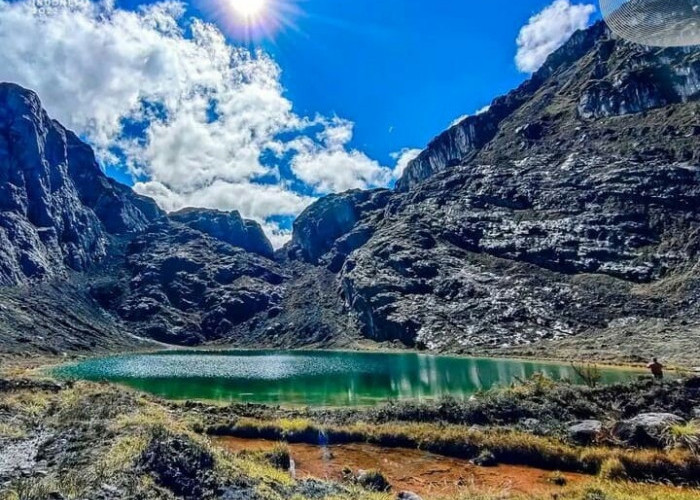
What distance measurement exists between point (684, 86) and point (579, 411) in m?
205

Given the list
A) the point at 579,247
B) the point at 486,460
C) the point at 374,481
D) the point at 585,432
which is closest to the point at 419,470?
the point at 486,460

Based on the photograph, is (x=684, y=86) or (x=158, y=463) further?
(x=684, y=86)

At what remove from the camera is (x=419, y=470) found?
63.3 ft

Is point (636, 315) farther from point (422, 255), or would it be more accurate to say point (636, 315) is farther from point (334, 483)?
point (334, 483)

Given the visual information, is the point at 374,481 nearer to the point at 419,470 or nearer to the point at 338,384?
the point at 419,470

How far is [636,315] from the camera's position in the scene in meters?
116

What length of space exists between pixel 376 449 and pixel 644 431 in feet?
39.3

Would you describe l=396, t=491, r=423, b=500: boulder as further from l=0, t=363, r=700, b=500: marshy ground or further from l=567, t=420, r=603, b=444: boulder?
l=567, t=420, r=603, b=444: boulder

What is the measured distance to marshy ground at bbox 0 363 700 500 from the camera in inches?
496

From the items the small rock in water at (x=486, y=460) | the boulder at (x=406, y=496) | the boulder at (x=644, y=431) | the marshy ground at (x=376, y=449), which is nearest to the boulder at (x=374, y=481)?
the marshy ground at (x=376, y=449)

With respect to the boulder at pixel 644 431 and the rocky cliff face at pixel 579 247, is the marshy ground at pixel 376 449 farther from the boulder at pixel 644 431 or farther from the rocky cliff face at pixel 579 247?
the rocky cliff face at pixel 579 247

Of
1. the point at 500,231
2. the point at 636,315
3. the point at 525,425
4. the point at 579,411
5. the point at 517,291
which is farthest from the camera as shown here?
the point at 500,231

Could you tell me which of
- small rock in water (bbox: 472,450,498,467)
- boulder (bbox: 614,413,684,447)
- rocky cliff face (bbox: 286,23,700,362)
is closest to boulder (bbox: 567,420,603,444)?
boulder (bbox: 614,413,684,447)

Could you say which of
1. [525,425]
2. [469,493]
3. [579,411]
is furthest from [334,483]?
[579,411]
